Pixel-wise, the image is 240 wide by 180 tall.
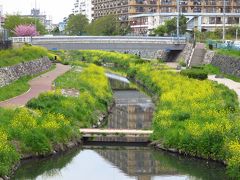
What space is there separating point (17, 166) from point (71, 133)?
4073mm

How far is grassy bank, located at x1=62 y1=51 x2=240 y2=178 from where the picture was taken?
21.9m

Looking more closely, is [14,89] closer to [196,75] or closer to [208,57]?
[196,75]

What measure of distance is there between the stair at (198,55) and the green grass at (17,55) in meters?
16.9

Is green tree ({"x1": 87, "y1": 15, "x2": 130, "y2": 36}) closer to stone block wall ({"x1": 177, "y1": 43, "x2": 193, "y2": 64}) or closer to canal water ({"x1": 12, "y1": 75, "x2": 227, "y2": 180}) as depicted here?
stone block wall ({"x1": 177, "y1": 43, "x2": 193, "y2": 64})

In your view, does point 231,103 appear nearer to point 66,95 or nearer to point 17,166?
point 66,95

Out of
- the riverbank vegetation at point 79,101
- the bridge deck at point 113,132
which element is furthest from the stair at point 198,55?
the bridge deck at point 113,132

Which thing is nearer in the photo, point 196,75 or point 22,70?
point 22,70

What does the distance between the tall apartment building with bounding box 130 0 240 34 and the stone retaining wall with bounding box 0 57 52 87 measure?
50270 millimetres

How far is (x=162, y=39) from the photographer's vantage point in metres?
67.2

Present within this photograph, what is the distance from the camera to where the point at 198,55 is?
211ft

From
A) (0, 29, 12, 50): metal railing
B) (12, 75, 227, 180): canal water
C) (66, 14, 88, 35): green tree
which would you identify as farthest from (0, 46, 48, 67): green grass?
(66, 14, 88, 35): green tree

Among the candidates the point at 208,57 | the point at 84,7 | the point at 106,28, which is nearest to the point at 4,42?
the point at 208,57

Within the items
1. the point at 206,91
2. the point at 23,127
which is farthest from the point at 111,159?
the point at 206,91

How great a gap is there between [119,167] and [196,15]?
80.7 metres
